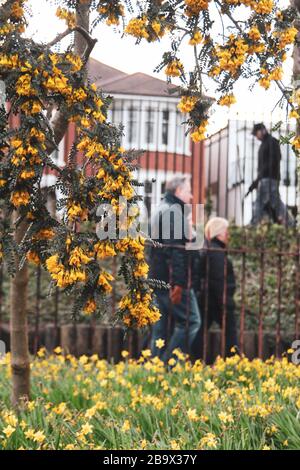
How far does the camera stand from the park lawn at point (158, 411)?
3791 mm

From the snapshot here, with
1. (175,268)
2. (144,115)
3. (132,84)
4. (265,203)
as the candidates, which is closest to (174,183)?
(175,268)

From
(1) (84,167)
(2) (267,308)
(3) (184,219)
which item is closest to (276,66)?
(1) (84,167)

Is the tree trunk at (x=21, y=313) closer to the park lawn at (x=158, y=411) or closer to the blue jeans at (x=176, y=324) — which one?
the park lawn at (x=158, y=411)

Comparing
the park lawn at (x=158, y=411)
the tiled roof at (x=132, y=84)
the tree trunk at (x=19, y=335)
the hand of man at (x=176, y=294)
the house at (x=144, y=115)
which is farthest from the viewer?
the tiled roof at (x=132, y=84)

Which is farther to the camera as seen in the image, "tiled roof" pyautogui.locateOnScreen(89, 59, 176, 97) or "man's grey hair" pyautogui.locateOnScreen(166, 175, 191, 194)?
"tiled roof" pyautogui.locateOnScreen(89, 59, 176, 97)

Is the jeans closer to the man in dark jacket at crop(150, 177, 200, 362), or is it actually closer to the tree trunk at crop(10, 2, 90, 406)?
the man in dark jacket at crop(150, 177, 200, 362)

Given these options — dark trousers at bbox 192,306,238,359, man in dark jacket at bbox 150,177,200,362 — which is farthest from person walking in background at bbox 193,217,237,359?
man in dark jacket at bbox 150,177,200,362

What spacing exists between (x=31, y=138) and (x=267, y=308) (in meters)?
5.83

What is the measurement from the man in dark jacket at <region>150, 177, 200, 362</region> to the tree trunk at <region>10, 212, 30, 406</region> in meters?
1.92

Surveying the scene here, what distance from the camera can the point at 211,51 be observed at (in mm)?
3842

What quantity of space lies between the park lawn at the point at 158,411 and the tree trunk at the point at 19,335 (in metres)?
0.14

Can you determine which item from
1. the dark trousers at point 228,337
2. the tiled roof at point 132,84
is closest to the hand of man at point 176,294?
the dark trousers at point 228,337

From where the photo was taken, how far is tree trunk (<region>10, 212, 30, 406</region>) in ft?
14.1
